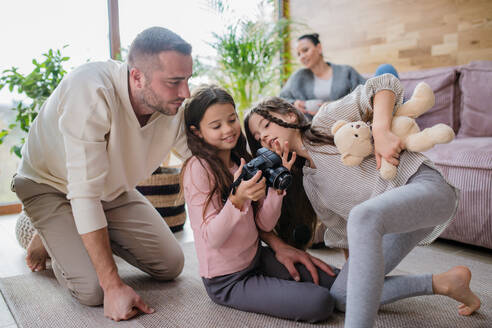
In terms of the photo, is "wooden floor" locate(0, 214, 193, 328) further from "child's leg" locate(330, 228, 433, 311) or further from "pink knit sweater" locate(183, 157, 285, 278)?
"child's leg" locate(330, 228, 433, 311)

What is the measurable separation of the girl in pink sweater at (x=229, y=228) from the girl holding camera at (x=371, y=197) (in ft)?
0.35

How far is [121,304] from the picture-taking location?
1.17 meters

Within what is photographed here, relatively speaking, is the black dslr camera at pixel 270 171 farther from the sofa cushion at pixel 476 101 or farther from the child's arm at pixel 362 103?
the sofa cushion at pixel 476 101

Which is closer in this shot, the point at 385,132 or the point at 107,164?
the point at 385,132

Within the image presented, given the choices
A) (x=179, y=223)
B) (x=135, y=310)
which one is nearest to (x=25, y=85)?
(x=179, y=223)

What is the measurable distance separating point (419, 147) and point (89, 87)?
96 centimetres

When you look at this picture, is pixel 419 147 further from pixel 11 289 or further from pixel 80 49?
pixel 80 49

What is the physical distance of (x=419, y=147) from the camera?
1020 millimetres

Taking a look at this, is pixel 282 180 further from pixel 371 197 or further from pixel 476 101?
pixel 476 101

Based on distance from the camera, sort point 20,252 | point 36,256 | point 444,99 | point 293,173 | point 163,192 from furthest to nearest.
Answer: point 444,99
point 163,192
point 20,252
point 36,256
point 293,173

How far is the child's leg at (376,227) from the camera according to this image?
2.77ft

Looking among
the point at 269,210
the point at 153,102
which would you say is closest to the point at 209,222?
the point at 269,210

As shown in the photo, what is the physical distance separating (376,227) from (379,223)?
0.01 meters

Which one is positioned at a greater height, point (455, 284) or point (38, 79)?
point (38, 79)
